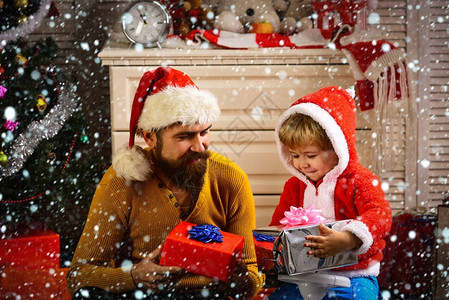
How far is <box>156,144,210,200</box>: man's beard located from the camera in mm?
1461

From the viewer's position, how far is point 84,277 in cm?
142

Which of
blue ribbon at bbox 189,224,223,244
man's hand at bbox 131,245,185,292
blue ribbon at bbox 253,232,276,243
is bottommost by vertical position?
man's hand at bbox 131,245,185,292

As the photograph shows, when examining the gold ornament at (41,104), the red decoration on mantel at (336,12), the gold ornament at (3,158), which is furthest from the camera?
the red decoration on mantel at (336,12)

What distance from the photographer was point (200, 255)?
125cm

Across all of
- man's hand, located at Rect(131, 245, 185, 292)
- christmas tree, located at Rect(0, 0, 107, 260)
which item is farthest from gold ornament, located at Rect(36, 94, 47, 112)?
man's hand, located at Rect(131, 245, 185, 292)

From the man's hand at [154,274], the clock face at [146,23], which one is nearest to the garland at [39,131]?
the clock face at [146,23]

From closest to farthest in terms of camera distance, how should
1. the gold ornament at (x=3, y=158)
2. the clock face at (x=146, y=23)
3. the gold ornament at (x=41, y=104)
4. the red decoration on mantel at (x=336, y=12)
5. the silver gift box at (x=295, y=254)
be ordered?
the silver gift box at (x=295, y=254)
the gold ornament at (x=3, y=158)
the gold ornament at (x=41, y=104)
the clock face at (x=146, y=23)
the red decoration on mantel at (x=336, y=12)

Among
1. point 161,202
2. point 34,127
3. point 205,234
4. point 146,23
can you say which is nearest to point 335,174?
point 205,234

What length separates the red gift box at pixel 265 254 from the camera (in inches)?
50.6

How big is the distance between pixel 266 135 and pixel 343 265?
1.26 m

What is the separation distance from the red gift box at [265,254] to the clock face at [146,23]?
1386 mm

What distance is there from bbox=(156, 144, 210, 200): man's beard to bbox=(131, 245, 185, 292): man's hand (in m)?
0.23

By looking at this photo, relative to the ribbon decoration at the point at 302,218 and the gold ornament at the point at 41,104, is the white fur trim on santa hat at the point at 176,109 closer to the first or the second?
the ribbon decoration at the point at 302,218

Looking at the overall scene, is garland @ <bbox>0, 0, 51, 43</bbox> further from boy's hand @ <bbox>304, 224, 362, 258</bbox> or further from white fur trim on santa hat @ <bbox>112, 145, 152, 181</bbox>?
boy's hand @ <bbox>304, 224, 362, 258</bbox>
